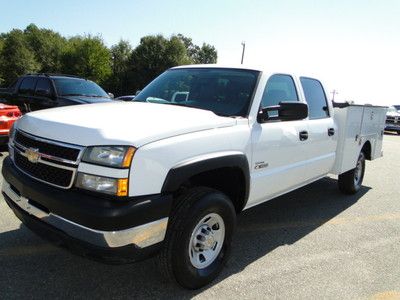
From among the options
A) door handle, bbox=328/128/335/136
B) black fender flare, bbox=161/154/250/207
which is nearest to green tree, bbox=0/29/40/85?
door handle, bbox=328/128/335/136

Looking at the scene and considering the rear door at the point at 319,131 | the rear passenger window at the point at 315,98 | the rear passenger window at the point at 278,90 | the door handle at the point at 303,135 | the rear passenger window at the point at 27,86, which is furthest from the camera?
the rear passenger window at the point at 27,86

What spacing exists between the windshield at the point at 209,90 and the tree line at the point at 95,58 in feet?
155

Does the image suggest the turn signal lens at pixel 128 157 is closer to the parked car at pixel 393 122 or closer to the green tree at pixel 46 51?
the parked car at pixel 393 122

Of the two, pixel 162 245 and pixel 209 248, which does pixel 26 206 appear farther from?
pixel 209 248

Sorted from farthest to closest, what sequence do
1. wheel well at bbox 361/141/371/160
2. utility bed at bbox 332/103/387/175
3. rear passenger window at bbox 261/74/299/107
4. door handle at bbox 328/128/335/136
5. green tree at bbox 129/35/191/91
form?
1. green tree at bbox 129/35/191/91
2. wheel well at bbox 361/141/371/160
3. utility bed at bbox 332/103/387/175
4. door handle at bbox 328/128/335/136
5. rear passenger window at bbox 261/74/299/107

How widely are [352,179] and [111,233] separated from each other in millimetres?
4931

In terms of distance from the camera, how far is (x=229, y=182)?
375 centimetres

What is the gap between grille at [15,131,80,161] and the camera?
9.11ft

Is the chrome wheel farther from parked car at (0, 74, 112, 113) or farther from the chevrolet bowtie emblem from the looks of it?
parked car at (0, 74, 112, 113)

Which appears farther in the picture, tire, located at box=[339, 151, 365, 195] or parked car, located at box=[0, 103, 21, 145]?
parked car, located at box=[0, 103, 21, 145]

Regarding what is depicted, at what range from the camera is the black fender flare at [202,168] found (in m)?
2.87

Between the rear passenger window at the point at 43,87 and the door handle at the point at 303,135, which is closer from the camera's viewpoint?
the door handle at the point at 303,135

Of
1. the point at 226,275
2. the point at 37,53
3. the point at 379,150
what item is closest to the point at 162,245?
the point at 226,275

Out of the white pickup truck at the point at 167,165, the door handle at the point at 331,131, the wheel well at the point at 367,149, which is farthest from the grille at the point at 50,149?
the wheel well at the point at 367,149
